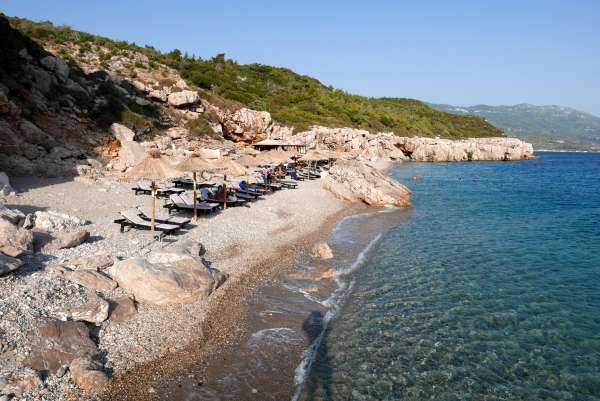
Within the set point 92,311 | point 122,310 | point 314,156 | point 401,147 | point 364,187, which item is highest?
point 401,147

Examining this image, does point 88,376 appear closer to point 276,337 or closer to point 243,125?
point 276,337

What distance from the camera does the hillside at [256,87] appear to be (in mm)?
41844

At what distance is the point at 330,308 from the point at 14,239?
8.22m

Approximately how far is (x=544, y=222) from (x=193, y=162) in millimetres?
18704

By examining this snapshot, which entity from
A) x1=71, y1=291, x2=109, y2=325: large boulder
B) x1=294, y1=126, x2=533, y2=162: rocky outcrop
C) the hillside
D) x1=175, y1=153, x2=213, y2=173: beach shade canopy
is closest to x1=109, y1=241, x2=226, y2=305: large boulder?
x1=71, y1=291, x2=109, y2=325: large boulder

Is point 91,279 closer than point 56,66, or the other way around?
point 91,279

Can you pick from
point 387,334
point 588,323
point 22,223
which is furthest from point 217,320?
point 588,323

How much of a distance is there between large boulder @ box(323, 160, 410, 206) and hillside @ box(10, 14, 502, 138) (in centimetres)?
2372

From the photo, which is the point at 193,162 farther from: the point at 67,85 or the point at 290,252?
the point at 67,85

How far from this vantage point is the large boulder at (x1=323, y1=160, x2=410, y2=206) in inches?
967

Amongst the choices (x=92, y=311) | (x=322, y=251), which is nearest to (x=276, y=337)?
(x=92, y=311)

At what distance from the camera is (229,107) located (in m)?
45.4

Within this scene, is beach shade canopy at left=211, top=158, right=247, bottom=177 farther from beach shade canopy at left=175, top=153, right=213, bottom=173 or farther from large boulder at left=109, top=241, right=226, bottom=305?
large boulder at left=109, top=241, right=226, bottom=305

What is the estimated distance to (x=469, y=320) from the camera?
930cm
